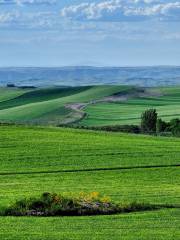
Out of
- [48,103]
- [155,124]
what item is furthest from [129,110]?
[155,124]

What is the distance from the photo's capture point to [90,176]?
50.4 meters

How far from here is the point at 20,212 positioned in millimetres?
30156

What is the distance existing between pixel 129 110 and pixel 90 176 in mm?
106646

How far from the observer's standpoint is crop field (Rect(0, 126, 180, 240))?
25.3 metres

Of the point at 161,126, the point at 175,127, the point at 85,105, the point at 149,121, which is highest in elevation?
the point at 85,105

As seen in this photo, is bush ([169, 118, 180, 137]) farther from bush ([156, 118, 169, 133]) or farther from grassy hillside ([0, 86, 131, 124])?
grassy hillside ([0, 86, 131, 124])

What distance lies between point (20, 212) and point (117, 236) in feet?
24.4

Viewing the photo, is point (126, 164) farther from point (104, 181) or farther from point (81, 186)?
point (81, 186)

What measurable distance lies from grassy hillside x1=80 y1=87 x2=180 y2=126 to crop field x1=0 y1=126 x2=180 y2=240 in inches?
2037

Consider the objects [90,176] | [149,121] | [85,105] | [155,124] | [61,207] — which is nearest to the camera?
[61,207]

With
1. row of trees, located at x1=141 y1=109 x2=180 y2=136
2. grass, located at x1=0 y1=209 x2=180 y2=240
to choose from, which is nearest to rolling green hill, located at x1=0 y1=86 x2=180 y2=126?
row of trees, located at x1=141 y1=109 x2=180 y2=136

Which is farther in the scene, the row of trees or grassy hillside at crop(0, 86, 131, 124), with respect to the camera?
grassy hillside at crop(0, 86, 131, 124)

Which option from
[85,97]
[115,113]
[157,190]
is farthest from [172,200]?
[85,97]

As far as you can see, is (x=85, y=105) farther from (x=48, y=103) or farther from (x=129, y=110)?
(x=129, y=110)
